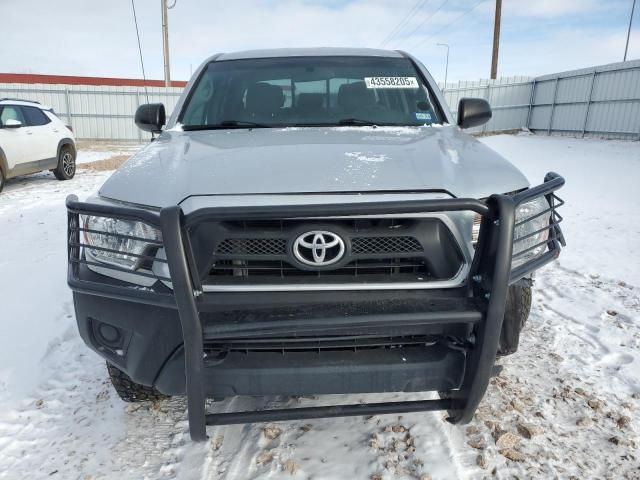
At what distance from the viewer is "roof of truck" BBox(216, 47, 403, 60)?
3.30 m

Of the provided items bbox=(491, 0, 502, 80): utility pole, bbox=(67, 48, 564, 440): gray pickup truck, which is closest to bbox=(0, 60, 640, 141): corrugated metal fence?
bbox=(491, 0, 502, 80): utility pole

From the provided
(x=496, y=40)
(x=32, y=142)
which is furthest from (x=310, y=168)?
(x=496, y=40)

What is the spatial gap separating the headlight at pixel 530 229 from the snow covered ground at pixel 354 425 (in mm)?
878

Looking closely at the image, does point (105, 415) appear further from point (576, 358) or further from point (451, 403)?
point (576, 358)

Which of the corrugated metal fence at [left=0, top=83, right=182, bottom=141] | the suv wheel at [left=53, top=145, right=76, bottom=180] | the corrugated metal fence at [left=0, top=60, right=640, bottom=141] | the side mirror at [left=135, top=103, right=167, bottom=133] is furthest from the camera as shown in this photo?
the corrugated metal fence at [left=0, top=83, right=182, bottom=141]

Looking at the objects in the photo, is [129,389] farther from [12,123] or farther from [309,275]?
[12,123]

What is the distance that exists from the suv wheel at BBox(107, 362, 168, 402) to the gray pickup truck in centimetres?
34

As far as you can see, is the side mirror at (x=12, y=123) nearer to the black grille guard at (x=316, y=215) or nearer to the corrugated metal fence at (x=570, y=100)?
the black grille guard at (x=316, y=215)

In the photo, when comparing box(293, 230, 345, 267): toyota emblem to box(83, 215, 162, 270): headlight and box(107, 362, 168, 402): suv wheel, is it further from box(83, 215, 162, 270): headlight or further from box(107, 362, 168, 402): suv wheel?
box(107, 362, 168, 402): suv wheel

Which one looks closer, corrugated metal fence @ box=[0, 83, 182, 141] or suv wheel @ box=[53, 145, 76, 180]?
suv wheel @ box=[53, 145, 76, 180]

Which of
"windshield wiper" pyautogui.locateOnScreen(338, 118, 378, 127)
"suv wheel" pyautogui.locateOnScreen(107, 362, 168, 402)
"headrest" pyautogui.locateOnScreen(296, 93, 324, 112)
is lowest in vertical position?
"suv wheel" pyautogui.locateOnScreen(107, 362, 168, 402)

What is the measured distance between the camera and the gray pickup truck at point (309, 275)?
1587 millimetres

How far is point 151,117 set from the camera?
318 centimetres

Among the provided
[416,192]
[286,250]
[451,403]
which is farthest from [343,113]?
[451,403]
